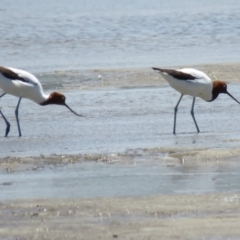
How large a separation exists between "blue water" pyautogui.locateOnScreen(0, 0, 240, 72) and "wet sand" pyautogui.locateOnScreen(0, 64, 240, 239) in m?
2.53

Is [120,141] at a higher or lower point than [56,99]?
higher

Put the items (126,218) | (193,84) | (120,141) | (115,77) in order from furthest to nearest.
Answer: (115,77)
(193,84)
(120,141)
(126,218)

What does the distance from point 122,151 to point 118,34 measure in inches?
610

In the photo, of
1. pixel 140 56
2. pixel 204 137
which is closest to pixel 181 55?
pixel 140 56

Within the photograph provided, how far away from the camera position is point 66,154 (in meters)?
9.33

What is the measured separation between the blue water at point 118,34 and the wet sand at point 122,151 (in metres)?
2.53

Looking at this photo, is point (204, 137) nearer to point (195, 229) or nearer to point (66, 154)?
point (66, 154)

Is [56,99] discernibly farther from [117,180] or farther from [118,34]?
[118,34]

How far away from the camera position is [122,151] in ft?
30.9

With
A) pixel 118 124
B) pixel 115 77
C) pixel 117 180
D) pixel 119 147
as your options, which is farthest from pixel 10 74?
pixel 115 77

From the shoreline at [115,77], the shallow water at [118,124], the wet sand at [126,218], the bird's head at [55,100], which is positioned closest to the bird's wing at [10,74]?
the bird's head at [55,100]

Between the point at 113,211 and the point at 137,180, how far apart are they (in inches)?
47.9

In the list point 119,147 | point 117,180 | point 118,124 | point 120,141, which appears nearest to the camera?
point 117,180

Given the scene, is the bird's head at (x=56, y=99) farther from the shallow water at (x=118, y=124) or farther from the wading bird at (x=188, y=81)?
the wading bird at (x=188, y=81)
